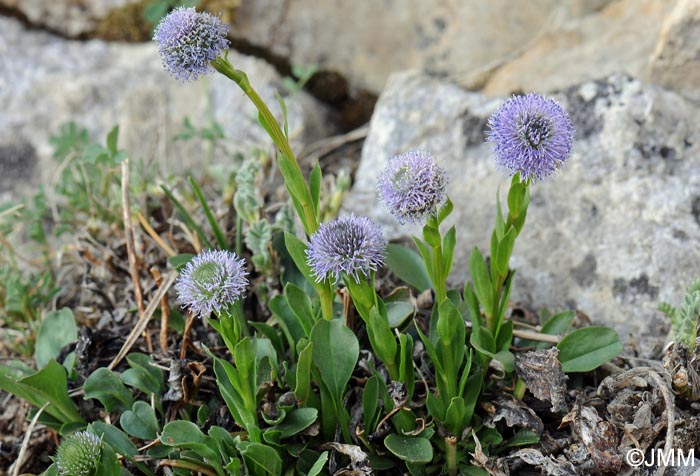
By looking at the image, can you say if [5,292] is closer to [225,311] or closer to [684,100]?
[225,311]

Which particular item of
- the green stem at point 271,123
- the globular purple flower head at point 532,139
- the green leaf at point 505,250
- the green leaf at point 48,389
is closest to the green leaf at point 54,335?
the green leaf at point 48,389

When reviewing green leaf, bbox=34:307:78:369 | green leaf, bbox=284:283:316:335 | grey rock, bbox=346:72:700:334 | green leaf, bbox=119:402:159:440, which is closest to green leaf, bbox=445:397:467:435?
green leaf, bbox=284:283:316:335

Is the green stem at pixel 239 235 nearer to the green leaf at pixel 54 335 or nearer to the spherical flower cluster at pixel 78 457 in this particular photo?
the green leaf at pixel 54 335

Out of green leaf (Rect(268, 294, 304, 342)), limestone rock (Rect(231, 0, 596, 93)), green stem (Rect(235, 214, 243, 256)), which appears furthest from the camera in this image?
limestone rock (Rect(231, 0, 596, 93))

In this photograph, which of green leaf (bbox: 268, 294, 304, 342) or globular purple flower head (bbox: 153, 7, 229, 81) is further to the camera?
green leaf (bbox: 268, 294, 304, 342)

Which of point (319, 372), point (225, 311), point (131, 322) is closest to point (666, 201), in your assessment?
point (319, 372)

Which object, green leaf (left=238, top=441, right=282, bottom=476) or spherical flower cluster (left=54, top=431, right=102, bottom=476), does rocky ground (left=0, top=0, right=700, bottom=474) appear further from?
spherical flower cluster (left=54, top=431, right=102, bottom=476)
